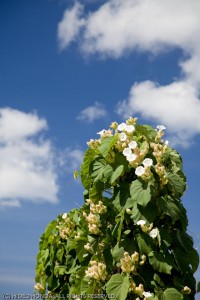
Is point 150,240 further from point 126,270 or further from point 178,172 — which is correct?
point 178,172

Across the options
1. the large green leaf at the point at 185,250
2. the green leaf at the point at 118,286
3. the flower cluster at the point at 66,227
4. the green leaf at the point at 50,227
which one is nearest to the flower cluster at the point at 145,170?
the large green leaf at the point at 185,250

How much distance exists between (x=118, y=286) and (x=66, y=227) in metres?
2.33

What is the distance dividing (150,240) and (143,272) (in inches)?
11.2

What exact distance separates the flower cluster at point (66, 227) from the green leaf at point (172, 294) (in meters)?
2.23

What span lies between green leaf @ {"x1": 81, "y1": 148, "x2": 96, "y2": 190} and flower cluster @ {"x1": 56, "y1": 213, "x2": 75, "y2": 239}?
142 centimetres

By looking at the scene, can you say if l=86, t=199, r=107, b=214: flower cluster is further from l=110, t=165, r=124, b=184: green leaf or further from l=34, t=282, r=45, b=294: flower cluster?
l=34, t=282, r=45, b=294: flower cluster

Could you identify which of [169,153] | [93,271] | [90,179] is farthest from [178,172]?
[93,271]

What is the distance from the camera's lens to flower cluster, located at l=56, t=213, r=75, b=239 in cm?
567

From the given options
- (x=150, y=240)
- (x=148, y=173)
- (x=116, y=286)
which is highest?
(x=148, y=173)

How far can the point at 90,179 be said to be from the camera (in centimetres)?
443

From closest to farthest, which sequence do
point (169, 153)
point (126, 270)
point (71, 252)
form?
point (126, 270)
point (169, 153)
point (71, 252)

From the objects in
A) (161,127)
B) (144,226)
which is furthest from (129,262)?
(161,127)

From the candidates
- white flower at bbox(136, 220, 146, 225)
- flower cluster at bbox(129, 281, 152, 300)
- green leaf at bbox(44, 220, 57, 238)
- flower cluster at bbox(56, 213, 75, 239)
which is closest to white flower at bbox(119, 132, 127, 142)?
white flower at bbox(136, 220, 146, 225)

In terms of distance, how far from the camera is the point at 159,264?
12.0ft
